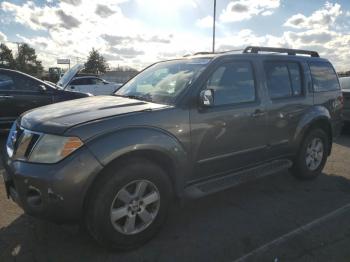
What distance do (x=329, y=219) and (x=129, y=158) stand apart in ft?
7.85

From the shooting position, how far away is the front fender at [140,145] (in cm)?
307

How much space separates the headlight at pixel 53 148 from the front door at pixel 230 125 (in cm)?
126

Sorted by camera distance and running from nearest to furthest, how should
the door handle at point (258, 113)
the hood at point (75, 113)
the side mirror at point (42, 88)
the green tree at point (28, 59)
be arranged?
the hood at point (75, 113) < the door handle at point (258, 113) < the side mirror at point (42, 88) < the green tree at point (28, 59)

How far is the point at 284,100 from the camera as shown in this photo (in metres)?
4.86

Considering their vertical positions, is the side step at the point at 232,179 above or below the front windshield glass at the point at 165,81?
below

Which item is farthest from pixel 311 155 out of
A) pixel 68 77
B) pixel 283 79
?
pixel 68 77

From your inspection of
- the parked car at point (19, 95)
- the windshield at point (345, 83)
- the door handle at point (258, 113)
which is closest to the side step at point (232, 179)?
the door handle at point (258, 113)

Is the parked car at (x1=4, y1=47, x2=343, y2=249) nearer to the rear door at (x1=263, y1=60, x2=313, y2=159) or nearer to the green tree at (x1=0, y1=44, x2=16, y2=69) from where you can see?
the rear door at (x1=263, y1=60, x2=313, y2=159)

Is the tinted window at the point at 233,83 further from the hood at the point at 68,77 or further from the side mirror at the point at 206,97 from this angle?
the hood at the point at 68,77

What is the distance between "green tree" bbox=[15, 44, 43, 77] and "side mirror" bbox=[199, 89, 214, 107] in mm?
82194

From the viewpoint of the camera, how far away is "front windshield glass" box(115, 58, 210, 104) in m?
3.93

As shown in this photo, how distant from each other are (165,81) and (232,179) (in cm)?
136

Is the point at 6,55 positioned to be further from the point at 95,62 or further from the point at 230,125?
the point at 230,125

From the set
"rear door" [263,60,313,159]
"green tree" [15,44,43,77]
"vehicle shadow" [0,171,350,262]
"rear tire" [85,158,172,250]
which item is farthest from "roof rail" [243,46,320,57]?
"green tree" [15,44,43,77]
